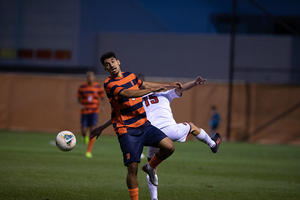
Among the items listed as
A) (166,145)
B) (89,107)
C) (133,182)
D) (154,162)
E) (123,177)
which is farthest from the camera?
(89,107)

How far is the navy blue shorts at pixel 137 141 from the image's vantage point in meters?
5.44

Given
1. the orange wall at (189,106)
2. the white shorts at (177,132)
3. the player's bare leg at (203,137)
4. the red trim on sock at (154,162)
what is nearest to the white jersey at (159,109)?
the white shorts at (177,132)

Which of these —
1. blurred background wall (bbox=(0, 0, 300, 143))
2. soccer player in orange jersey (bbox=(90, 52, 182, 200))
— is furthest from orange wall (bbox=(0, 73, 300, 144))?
soccer player in orange jersey (bbox=(90, 52, 182, 200))

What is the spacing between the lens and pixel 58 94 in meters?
22.5

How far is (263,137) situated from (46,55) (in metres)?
16.2

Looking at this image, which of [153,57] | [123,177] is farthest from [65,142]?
[153,57]

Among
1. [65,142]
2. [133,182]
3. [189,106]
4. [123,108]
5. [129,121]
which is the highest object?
[123,108]

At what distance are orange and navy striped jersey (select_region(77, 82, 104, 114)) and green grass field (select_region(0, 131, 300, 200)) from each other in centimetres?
143

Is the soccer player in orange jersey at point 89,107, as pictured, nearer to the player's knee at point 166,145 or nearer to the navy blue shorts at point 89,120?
the navy blue shorts at point 89,120

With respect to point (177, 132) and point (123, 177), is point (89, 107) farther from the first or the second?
point (177, 132)

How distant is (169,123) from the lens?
655 cm

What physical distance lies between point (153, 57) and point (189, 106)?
650 centimetres

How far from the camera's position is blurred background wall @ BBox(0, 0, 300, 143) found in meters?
21.3

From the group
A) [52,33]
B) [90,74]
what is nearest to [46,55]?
[52,33]
